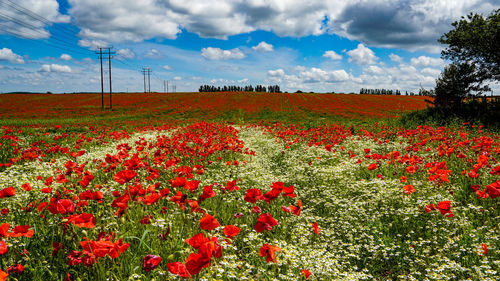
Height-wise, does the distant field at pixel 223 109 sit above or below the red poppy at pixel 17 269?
above

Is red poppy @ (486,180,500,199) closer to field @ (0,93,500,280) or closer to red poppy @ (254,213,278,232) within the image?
field @ (0,93,500,280)

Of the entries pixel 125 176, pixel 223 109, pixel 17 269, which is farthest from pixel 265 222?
pixel 223 109

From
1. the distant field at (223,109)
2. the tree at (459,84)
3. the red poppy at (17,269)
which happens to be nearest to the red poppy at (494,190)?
the red poppy at (17,269)

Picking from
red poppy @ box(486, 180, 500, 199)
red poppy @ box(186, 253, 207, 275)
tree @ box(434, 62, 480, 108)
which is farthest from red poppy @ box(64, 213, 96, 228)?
tree @ box(434, 62, 480, 108)

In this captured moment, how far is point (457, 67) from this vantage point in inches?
822

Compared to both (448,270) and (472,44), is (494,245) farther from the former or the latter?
(472,44)

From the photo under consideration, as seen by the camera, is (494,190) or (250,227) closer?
(494,190)

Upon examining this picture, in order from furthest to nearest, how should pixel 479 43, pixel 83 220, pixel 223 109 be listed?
pixel 223 109 → pixel 479 43 → pixel 83 220

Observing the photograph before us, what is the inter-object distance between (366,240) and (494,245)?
140 centimetres

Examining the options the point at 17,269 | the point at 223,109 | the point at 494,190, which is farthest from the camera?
the point at 223,109

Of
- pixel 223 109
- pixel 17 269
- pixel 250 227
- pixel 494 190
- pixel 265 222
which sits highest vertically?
pixel 223 109

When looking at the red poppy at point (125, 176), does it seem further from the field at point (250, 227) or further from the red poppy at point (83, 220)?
the red poppy at point (83, 220)

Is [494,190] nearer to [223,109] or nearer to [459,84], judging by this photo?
[459,84]

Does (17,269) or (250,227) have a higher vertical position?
(17,269)
